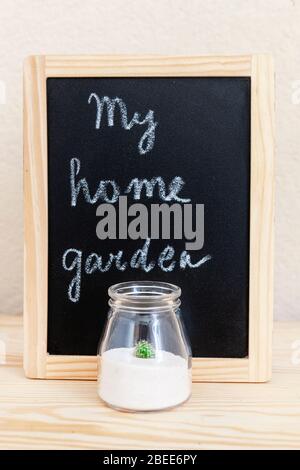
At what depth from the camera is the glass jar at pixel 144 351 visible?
0.61 metres

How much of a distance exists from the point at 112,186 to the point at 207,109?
0.16 metres

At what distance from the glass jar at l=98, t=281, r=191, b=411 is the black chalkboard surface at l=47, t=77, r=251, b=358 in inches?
1.9

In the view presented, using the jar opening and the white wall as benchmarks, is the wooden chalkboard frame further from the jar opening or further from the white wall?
the white wall

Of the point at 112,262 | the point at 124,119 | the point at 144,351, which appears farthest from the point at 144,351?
the point at 124,119

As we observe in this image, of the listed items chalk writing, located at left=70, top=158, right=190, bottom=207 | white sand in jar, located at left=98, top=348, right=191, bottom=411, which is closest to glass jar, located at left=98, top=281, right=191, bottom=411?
white sand in jar, located at left=98, top=348, right=191, bottom=411

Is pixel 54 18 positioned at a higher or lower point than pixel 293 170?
higher

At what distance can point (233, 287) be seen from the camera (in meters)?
0.72

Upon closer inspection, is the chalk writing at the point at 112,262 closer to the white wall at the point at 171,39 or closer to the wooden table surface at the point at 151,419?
the wooden table surface at the point at 151,419

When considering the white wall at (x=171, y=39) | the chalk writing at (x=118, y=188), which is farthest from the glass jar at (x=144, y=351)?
the white wall at (x=171, y=39)

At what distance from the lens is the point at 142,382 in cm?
61

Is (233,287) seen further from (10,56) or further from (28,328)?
(10,56)
